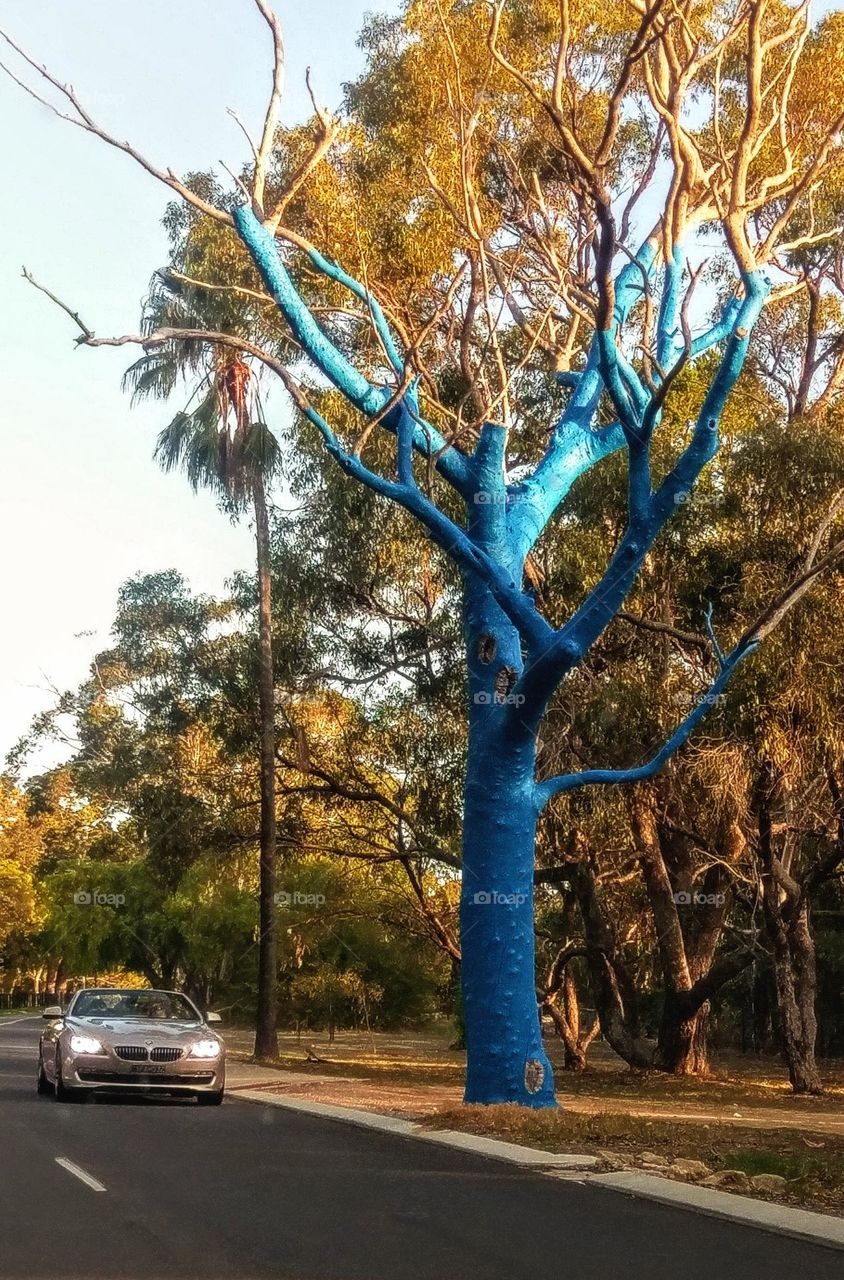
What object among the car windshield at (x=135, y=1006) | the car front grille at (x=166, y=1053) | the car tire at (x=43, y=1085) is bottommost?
the car tire at (x=43, y=1085)

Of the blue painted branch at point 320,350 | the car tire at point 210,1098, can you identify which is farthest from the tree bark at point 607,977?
the car tire at point 210,1098

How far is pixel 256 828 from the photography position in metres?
33.8

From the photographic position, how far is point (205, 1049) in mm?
18250

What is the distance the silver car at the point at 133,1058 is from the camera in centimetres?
1791

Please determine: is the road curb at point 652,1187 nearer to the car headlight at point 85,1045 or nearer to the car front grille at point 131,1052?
the car front grille at point 131,1052

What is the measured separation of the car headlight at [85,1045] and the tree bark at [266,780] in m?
12.3

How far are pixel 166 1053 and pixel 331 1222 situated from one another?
31.7 feet

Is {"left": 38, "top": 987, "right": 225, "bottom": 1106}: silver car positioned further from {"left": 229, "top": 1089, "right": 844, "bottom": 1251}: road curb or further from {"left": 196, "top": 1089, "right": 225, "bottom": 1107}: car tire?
{"left": 229, "top": 1089, "right": 844, "bottom": 1251}: road curb

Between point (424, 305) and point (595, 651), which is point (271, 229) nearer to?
point (424, 305)

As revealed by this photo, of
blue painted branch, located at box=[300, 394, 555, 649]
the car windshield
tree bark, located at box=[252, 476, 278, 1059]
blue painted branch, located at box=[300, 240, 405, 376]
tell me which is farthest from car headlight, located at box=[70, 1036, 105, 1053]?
tree bark, located at box=[252, 476, 278, 1059]

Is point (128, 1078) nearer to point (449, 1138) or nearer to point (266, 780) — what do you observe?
point (449, 1138)

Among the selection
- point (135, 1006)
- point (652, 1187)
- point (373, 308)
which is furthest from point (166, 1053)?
point (652, 1187)

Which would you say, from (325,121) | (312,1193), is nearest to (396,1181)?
(312,1193)

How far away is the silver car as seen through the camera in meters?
17.9
